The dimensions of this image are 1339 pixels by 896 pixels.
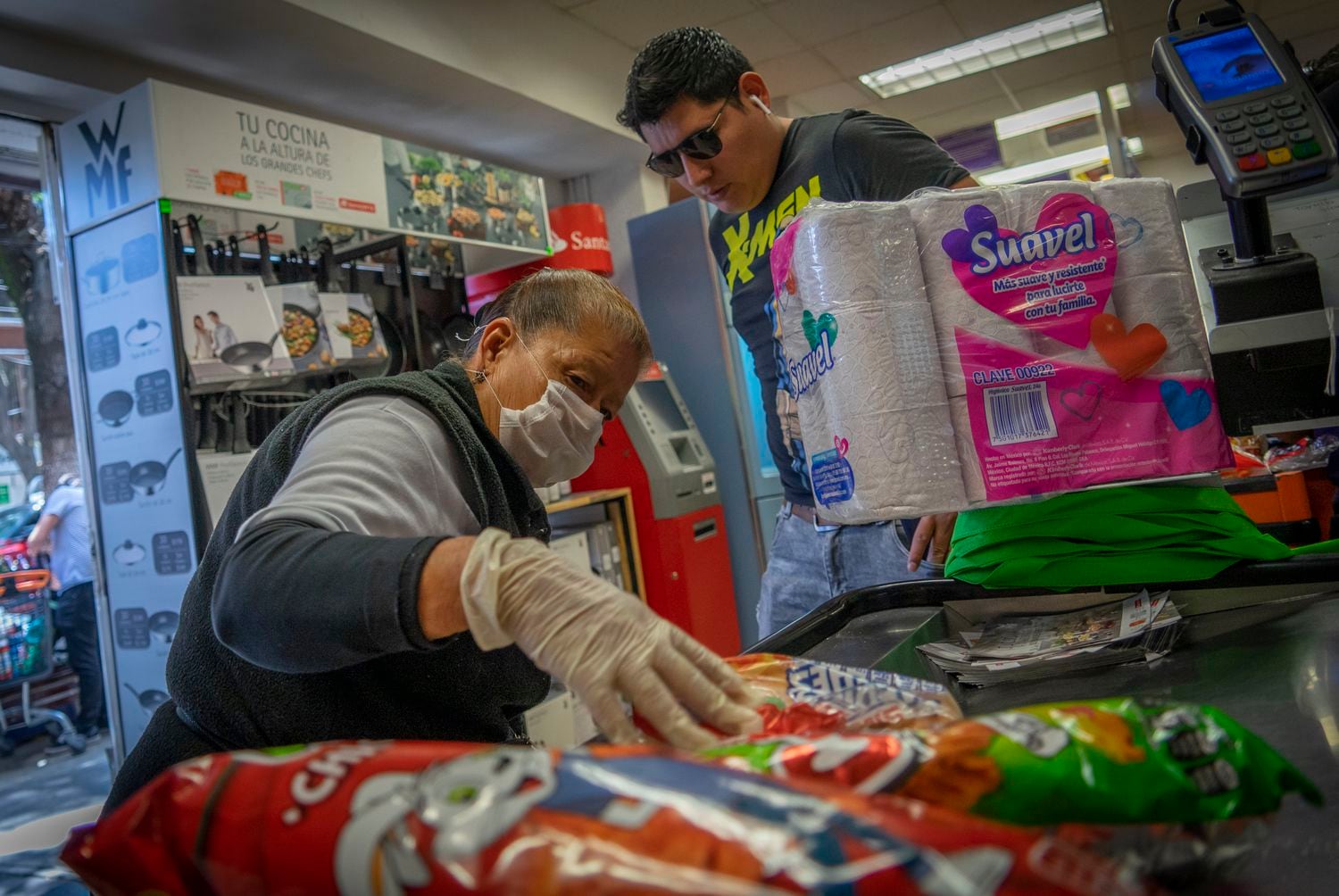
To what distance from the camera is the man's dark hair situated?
5.97 feet

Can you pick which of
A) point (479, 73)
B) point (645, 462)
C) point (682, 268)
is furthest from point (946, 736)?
point (682, 268)

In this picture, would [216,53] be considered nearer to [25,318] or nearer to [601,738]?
[25,318]

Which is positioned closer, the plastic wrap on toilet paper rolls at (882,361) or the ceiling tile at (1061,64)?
the plastic wrap on toilet paper rolls at (882,361)

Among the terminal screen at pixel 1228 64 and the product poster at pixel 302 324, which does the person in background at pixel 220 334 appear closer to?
the product poster at pixel 302 324

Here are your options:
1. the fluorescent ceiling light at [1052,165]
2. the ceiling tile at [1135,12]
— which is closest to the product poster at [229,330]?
the ceiling tile at [1135,12]

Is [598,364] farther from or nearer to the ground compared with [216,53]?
nearer to the ground

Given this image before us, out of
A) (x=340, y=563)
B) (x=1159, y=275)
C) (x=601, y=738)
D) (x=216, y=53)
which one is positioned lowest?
(x=601, y=738)

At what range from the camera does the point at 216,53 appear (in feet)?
13.0

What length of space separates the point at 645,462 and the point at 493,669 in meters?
3.56

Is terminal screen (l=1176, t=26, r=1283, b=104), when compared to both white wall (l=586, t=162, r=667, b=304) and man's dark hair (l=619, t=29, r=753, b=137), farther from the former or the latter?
white wall (l=586, t=162, r=667, b=304)

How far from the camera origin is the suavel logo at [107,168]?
3297 millimetres

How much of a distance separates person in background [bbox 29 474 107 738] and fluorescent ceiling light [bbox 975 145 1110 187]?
24.6 feet

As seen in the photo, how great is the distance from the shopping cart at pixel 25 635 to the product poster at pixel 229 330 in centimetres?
208

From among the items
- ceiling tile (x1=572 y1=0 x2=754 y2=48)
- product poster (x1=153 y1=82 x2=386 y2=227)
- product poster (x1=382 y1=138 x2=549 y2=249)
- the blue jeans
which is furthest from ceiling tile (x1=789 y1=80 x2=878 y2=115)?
the blue jeans
